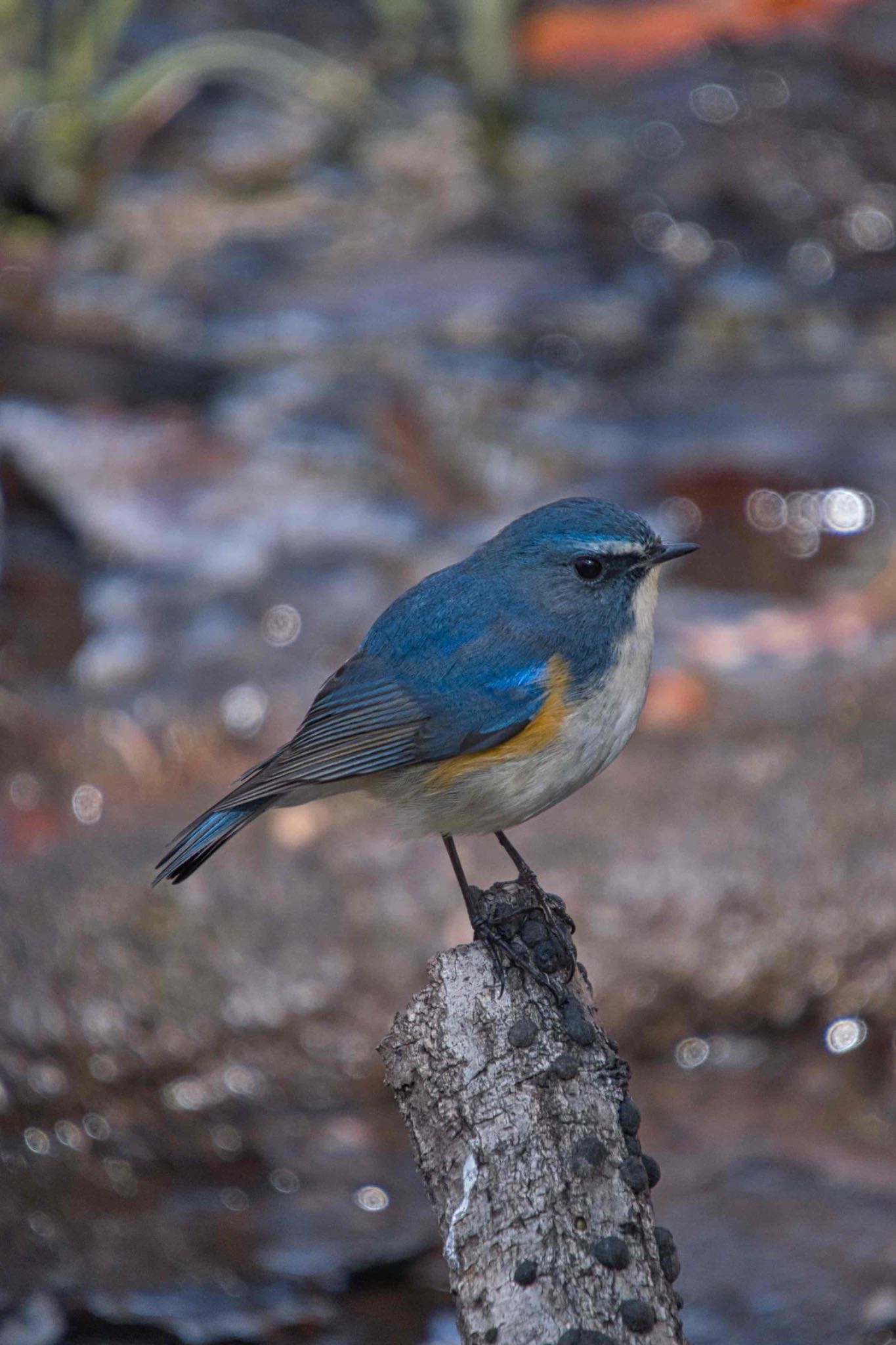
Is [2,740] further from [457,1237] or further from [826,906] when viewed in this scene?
[457,1237]

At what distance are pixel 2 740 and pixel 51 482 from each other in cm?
187

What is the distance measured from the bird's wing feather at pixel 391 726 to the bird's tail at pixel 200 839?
0.10 ft

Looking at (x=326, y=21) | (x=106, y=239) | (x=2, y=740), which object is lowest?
(x=2, y=740)

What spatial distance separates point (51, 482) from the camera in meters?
7.72

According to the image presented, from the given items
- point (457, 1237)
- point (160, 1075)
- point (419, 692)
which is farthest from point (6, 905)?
point (457, 1237)

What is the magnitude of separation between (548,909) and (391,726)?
50cm

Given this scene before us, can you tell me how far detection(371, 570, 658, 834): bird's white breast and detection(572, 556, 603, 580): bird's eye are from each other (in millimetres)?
113

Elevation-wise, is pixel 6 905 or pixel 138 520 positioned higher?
pixel 138 520

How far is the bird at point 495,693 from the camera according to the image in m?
3.34

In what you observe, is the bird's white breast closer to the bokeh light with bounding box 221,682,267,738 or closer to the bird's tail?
the bird's tail

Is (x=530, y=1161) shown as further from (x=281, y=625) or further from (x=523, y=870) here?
(x=281, y=625)

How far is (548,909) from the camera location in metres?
3.34

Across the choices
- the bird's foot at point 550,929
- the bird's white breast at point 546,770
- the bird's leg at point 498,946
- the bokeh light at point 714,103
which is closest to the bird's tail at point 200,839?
the bird's white breast at point 546,770

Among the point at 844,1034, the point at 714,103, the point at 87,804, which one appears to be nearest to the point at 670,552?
the point at 844,1034
